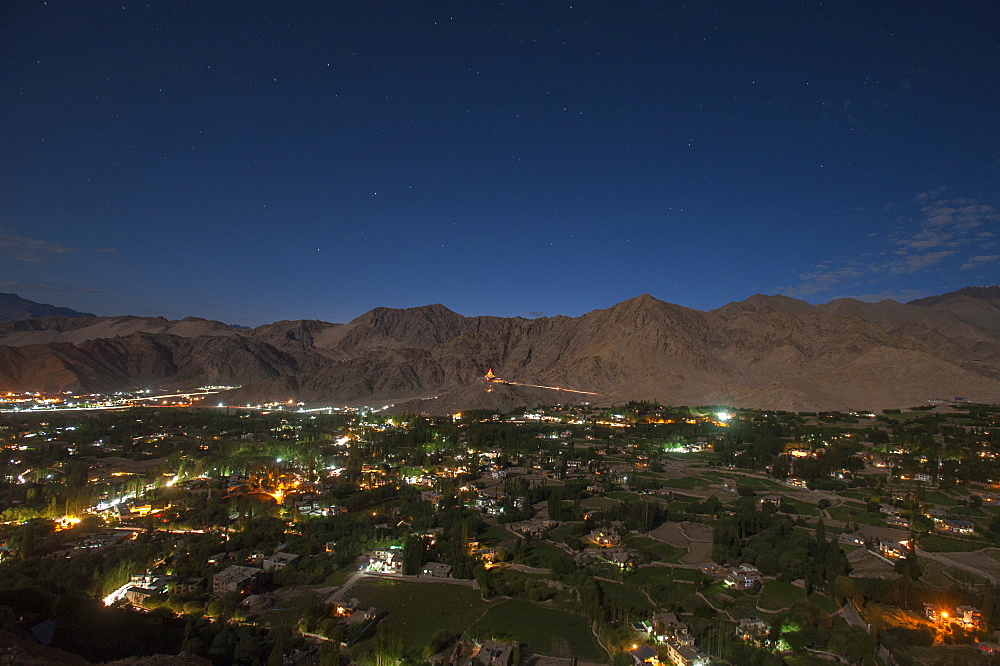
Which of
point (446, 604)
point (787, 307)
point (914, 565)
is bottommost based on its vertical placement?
point (446, 604)

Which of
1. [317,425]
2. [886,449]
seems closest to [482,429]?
[317,425]

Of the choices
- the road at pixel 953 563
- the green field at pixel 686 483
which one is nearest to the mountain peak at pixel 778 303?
the green field at pixel 686 483

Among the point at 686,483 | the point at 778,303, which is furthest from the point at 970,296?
the point at 686,483

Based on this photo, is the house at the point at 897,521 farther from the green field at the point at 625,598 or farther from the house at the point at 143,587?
the house at the point at 143,587

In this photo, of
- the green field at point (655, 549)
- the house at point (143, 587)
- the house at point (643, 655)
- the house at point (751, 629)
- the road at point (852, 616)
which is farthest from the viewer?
the green field at point (655, 549)

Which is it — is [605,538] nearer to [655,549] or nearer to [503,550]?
[655,549]

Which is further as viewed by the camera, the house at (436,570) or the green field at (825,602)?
the house at (436,570)

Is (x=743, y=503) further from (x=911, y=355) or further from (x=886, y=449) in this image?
(x=911, y=355)
